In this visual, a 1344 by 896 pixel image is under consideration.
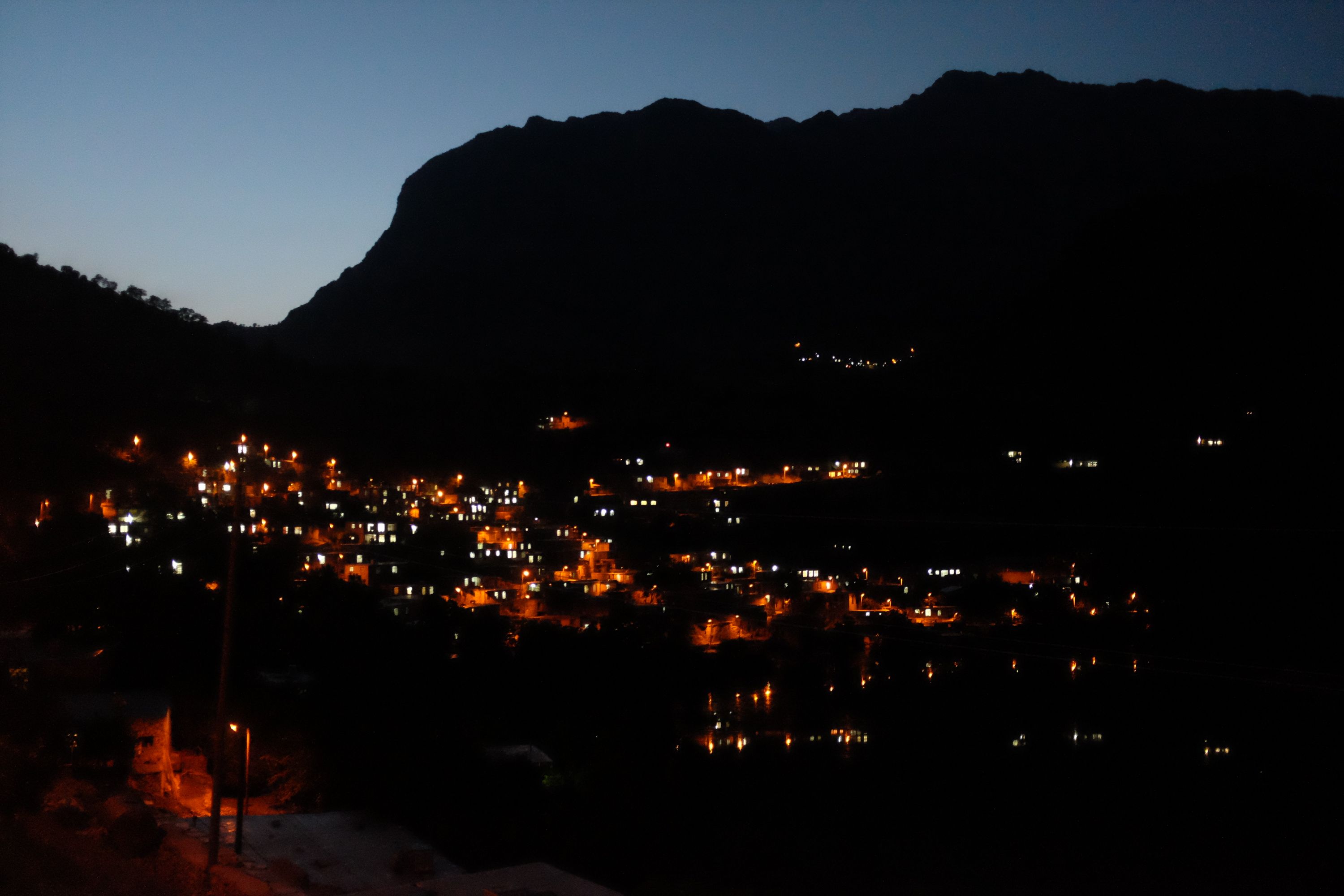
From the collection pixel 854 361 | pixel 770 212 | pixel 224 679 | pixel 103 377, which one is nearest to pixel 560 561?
pixel 103 377

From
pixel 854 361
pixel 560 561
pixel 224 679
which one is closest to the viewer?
pixel 224 679

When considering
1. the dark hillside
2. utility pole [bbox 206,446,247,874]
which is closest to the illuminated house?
the dark hillside

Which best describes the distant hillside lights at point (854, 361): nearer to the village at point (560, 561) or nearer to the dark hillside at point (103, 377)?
the village at point (560, 561)

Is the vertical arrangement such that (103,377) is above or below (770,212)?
below

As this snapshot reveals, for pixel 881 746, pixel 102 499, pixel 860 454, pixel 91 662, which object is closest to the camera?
pixel 91 662

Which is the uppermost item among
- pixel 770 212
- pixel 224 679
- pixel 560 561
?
pixel 770 212

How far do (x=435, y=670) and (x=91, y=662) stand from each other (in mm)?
4339

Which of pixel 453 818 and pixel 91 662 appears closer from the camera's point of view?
pixel 91 662

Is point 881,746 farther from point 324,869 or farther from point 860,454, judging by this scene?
Answer: point 860,454

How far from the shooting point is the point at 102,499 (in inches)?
604

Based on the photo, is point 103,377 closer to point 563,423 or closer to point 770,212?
point 563,423

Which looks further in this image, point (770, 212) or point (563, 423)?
point (770, 212)

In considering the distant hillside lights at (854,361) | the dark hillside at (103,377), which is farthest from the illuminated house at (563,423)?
the distant hillside lights at (854,361)

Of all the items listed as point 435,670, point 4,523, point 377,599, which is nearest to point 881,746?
point 435,670
